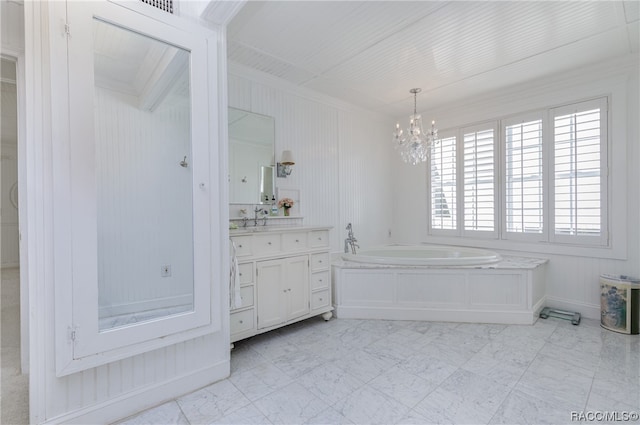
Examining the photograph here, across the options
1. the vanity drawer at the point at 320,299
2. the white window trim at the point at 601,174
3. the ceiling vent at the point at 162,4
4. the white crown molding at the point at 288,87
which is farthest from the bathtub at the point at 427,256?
the ceiling vent at the point at 162,4

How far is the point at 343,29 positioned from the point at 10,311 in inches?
172

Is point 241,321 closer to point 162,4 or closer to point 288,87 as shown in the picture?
point 162,4

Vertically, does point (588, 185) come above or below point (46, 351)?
above

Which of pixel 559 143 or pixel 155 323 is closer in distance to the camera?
pixel 155 323

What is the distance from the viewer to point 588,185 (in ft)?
10.1

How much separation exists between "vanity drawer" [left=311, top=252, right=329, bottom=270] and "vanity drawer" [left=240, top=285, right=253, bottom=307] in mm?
692

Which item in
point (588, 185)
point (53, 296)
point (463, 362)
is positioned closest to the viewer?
point (53, 296)

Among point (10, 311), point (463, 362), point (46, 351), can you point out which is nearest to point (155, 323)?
point (46, 351)

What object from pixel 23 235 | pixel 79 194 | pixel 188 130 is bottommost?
pixel 23 235

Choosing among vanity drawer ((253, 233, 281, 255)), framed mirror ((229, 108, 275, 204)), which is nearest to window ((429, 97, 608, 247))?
framed mirror ((229, 108, 275, 204))

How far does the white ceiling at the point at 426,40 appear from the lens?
2219mm

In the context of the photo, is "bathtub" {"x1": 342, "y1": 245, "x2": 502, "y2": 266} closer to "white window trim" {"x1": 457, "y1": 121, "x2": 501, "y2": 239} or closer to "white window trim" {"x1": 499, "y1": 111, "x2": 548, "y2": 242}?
"white window trim" {"x1": 457, "y1": 121, "x2": 501, "y2": 239}

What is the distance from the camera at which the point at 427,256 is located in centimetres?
411

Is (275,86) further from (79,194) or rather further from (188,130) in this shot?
(79,194)
